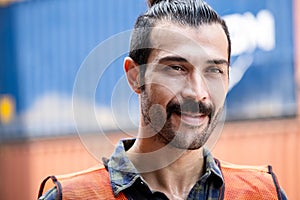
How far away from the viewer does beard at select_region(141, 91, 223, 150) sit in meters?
2.27

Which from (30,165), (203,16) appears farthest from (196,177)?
(30,165)

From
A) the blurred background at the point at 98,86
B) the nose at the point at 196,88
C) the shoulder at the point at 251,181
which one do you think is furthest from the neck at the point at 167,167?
the blurred background at the point at 98,86

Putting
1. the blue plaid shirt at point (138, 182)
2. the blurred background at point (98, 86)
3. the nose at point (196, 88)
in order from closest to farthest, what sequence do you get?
the nose at point (196, 88) → the blue plaid shirt at point (138, 182) → the blurred background at point (98, 86)

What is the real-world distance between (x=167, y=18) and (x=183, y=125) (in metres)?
0.35

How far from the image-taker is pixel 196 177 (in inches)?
96.5

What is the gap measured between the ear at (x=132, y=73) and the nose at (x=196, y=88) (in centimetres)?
21

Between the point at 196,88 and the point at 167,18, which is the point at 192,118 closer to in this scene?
the point at 196,88

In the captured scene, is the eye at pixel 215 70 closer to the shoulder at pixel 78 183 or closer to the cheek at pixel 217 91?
the cheek at pixel 217 91

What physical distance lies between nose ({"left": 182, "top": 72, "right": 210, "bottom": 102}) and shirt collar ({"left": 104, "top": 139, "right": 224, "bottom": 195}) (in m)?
0.27

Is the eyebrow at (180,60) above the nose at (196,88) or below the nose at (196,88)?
above

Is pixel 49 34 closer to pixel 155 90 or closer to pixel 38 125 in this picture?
pixel 38 125

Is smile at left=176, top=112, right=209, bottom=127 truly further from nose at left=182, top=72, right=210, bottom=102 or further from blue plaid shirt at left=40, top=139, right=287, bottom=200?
blue plaid shirt at left=40, top=139, right=287, bottom=200

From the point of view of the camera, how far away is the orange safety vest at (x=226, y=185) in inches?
92.4

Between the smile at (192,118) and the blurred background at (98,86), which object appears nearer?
the smile at (192,118)
